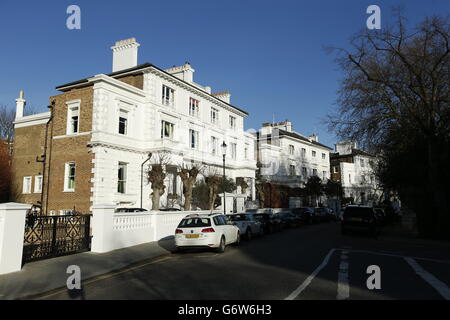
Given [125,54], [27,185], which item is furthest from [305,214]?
[27,185]

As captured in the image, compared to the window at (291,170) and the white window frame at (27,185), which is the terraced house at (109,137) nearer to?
the white window frame at (27,185)

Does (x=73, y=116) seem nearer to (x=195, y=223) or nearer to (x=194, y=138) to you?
(x=194, y=138)

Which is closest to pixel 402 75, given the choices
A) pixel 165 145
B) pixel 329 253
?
pixel 329 253

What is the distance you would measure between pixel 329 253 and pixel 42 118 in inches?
1101

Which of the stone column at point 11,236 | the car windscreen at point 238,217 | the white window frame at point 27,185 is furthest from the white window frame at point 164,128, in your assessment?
the stone column at point 11,236

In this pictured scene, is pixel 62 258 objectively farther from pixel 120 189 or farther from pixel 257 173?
pixel 257 173

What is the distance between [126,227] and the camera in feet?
48.5

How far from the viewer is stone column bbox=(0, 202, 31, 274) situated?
916cm

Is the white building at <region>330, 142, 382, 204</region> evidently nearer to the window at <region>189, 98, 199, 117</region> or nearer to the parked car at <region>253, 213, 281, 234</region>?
the window at <region>189, 98, 199, 117</region>

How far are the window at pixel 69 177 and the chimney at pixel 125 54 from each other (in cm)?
1069

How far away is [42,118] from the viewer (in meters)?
30.5

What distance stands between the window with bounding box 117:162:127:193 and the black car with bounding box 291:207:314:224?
1626 centimetres

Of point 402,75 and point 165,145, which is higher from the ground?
point 402,75

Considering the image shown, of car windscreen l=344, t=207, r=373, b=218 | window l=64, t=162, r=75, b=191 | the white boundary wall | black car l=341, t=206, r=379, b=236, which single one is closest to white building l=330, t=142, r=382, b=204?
car windscreen l=344, t=207, r=373, b=218
